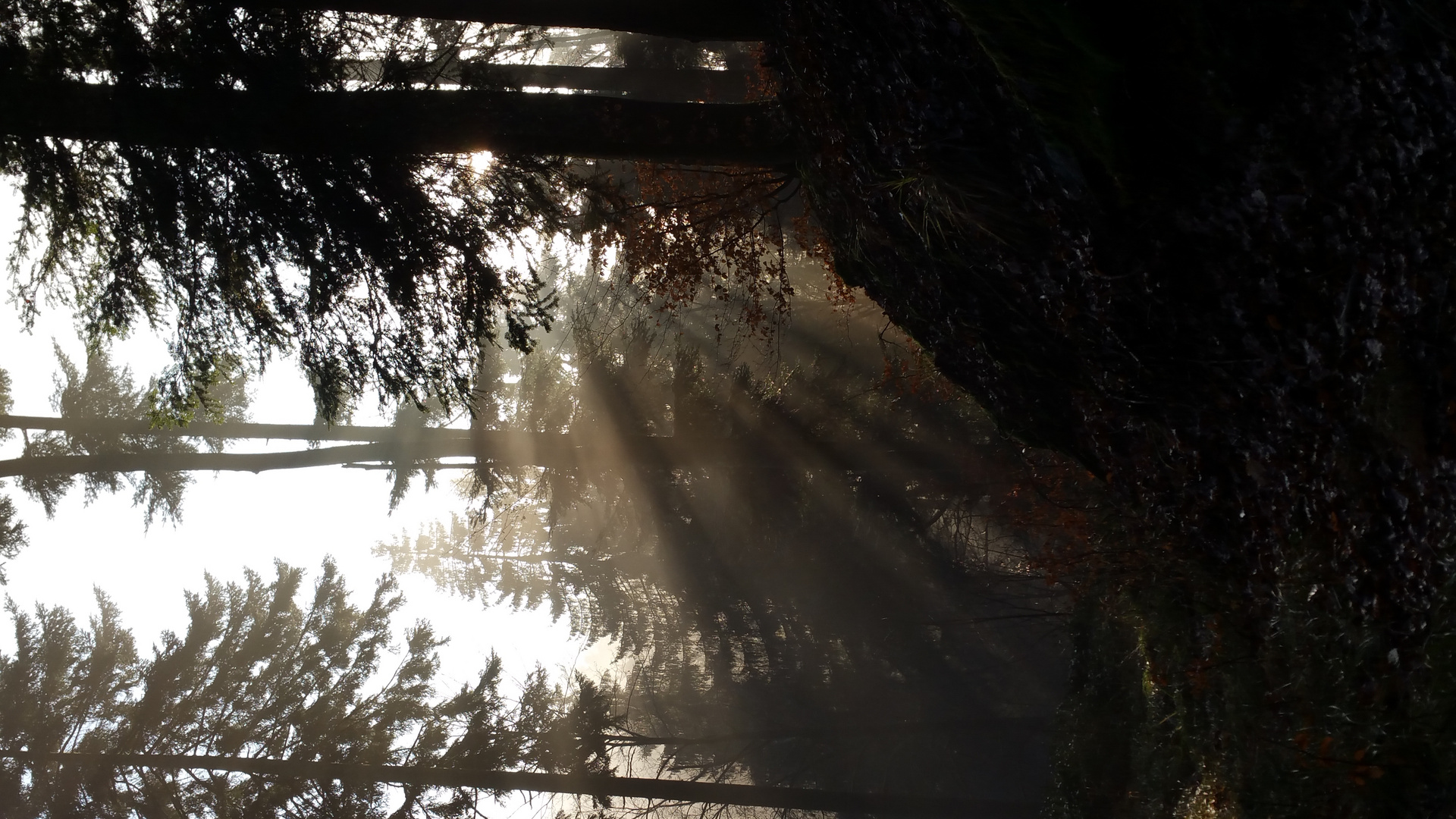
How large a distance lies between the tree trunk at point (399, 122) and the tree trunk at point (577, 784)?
940cm

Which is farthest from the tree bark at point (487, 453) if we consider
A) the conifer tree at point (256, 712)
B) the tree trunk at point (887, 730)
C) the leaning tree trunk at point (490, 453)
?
the tree trunk at point (887, 730)

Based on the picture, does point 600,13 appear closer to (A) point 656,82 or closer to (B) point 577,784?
(A) point 656,82

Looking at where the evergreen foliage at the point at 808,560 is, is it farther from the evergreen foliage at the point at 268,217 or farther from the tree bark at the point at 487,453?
the evergreen foliage at the point at 268,217

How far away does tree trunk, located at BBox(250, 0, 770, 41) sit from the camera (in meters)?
5.78

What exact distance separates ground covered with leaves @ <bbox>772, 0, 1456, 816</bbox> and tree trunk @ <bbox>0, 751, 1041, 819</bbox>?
351 inches

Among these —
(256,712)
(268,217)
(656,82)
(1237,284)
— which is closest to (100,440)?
(256,712)

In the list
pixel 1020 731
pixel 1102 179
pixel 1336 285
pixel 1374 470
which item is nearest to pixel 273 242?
pixel 1102 179

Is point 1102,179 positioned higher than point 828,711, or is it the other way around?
point 1102,179

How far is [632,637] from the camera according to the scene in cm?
1927

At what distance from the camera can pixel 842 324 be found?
13.0 meters

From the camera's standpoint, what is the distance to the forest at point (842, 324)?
3.85 meters

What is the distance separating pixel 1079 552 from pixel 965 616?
295 inches

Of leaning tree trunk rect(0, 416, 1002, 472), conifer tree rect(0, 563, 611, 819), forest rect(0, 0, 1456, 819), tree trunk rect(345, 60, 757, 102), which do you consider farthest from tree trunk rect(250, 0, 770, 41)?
conifer tree rect(0, 563, 611, 819)

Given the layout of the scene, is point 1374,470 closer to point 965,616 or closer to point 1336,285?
point 1336,285
